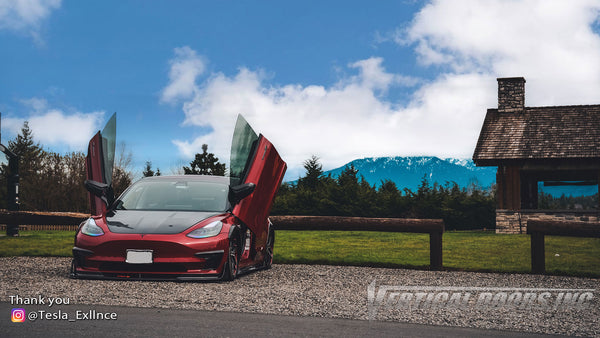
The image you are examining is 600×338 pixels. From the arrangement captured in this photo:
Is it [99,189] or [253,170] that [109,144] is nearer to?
[99,189]

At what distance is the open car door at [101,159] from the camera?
27.6ft

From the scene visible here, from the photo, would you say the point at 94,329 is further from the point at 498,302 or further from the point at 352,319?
the point at 498,302

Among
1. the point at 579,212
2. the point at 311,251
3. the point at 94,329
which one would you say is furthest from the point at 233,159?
the point at 579,212

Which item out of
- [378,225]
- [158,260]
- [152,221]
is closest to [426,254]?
[378,225]

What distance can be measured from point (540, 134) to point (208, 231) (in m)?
18.6

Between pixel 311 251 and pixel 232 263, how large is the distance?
17.7ft

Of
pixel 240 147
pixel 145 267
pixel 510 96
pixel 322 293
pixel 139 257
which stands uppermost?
pixel 510 96

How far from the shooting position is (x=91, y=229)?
7602mm

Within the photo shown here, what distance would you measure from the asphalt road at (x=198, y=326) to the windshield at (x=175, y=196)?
2660mm

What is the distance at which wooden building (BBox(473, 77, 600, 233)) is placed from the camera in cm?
2175

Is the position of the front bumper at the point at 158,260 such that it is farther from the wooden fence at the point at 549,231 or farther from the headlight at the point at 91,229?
the wooden fence at the point at 549,231

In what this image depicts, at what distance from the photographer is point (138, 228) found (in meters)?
7.46

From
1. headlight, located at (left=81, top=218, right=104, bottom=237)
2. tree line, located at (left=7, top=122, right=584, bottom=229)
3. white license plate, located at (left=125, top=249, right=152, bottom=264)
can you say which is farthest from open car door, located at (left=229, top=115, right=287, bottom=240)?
tree line, located at (left=7, top=122, right=584, bottom=229)

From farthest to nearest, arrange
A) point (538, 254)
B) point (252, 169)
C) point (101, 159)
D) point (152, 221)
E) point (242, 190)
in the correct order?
1. point (538, 254)
2. point (101, 159)
3. point (252, 169)
4. point (242, 190)
5. point (152, 221)
